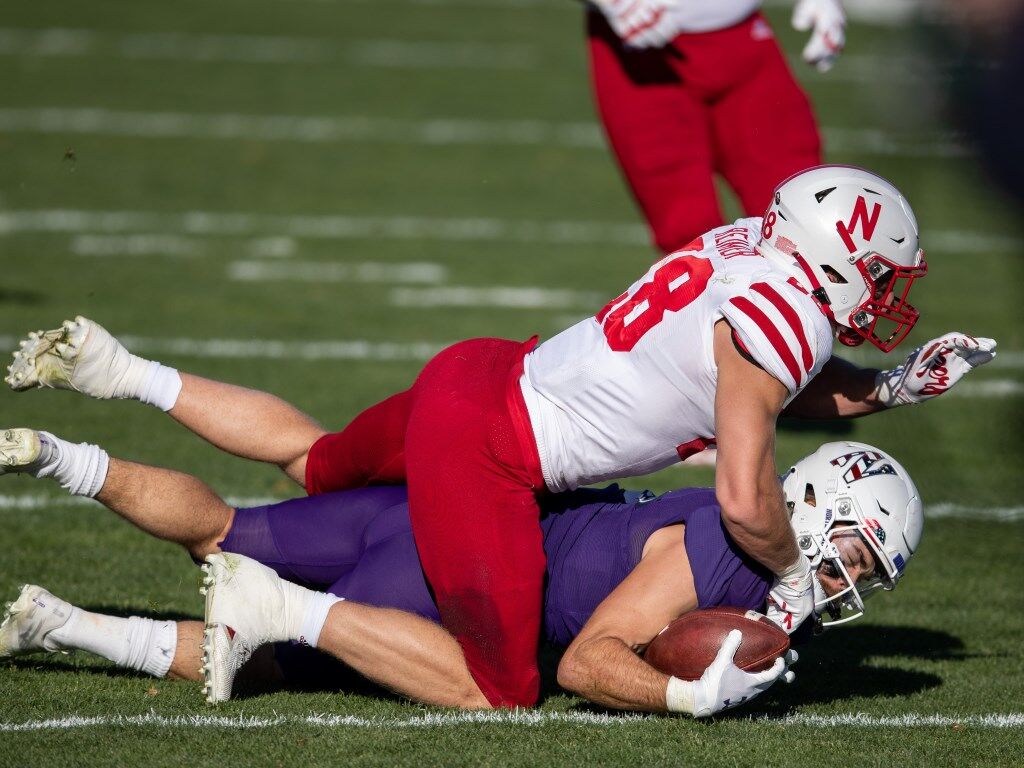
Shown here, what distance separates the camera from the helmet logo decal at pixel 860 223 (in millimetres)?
3373

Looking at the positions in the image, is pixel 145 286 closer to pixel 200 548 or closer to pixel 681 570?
pixel 200 548

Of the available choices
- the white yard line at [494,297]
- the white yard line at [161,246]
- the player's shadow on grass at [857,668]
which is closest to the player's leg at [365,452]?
the player's shadow on grass at [857,668]

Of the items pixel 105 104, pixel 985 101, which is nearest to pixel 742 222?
pixel 985 101

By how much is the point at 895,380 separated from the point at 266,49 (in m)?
11.1

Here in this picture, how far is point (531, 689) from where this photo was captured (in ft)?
11.4

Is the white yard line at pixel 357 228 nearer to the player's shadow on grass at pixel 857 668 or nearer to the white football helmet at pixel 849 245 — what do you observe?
the player's shadow on grass at pixel 857 668

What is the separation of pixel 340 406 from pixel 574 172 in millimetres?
5038

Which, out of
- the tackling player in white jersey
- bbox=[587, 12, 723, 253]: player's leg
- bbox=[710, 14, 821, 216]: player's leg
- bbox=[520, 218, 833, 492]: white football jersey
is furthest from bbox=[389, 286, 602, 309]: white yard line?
bbox=[520, 218, 833, 492]: white football jersey

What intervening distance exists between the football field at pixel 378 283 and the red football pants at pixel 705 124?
0.39 m

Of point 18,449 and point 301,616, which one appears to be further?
point 18,449

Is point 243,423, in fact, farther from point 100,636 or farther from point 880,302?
point 880,302

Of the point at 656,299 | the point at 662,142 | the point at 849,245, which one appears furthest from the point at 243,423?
the point at 662,142

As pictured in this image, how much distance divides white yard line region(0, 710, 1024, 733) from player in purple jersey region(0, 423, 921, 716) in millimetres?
76

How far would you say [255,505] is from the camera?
16.0 ft
